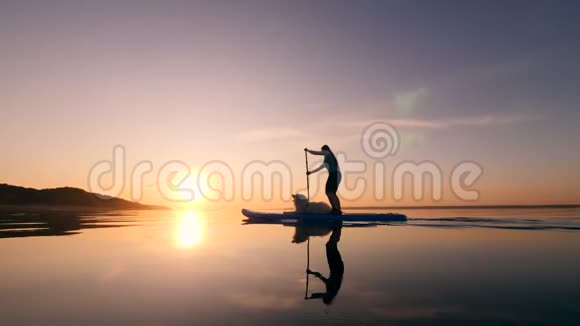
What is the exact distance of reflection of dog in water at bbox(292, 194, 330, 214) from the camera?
23375mm

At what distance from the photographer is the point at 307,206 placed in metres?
23.6

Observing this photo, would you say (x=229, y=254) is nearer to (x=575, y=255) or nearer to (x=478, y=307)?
(x=478, y=307)

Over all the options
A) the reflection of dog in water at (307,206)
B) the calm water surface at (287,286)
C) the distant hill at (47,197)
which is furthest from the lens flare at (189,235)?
the distant hill at (47,197)

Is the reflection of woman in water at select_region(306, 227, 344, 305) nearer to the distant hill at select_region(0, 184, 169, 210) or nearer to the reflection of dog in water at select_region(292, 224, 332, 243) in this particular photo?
the reflection of dog in water at select_region(292, 224, 332, 243)

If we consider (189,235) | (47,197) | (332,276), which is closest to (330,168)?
(189,235)

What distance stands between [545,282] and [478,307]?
2618mm

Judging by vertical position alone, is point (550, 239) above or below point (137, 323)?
below

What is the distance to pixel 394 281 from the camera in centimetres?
652

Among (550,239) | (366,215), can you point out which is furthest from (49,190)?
(550,239)

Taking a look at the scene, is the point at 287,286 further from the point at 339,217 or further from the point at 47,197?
the point at 47,197

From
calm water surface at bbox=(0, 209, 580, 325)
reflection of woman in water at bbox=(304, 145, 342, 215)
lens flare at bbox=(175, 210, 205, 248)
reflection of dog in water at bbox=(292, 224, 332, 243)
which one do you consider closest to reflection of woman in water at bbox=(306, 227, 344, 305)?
calm water surface at bbox=(0, 209, 580, 325)

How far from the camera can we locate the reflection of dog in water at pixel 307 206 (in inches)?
920

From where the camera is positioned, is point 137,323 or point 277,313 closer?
point 137,323

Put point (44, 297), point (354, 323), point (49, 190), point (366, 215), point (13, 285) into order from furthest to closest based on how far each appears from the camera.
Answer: point (49, 190)
point (366, 215)
point (13, 285)
point (44, 297)
point (354, 323)
